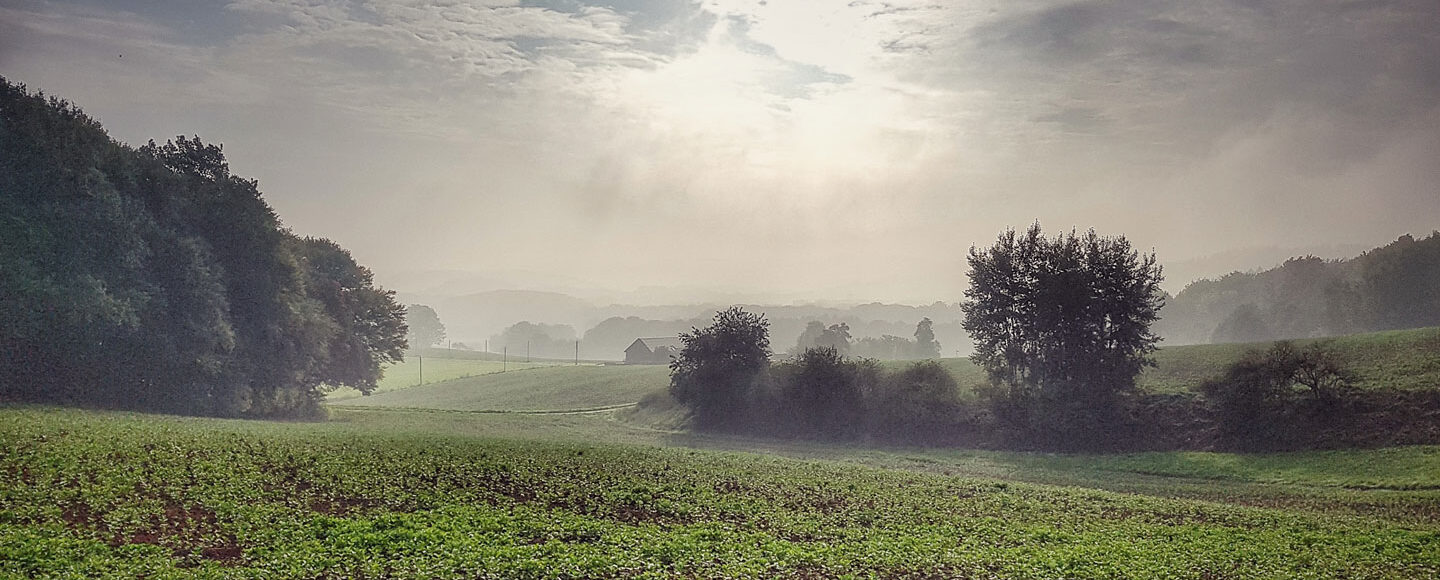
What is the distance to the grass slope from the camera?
92.1 meters

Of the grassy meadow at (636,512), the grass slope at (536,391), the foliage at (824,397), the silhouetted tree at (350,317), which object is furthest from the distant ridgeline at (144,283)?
the foliage at (824,397)

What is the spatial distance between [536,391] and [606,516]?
263ft

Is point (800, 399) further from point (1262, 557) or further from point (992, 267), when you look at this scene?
point (1262, 557)

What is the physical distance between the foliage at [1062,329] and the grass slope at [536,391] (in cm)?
4484

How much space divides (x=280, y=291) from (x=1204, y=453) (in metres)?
65.1

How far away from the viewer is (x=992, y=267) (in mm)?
62188

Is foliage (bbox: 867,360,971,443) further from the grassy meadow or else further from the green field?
the grassy meadow

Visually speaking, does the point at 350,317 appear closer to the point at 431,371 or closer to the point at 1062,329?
the point at 1062,329

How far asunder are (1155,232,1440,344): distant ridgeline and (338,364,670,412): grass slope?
102 metres

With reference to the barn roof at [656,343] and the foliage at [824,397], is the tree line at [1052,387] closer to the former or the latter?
the foliage at [824,397]

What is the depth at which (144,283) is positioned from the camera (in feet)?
158

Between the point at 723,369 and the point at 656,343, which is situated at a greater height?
the point at 656,343

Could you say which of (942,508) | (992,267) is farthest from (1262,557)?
(992,267)

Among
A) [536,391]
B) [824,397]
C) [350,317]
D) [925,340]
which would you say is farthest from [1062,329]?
[925,340]
